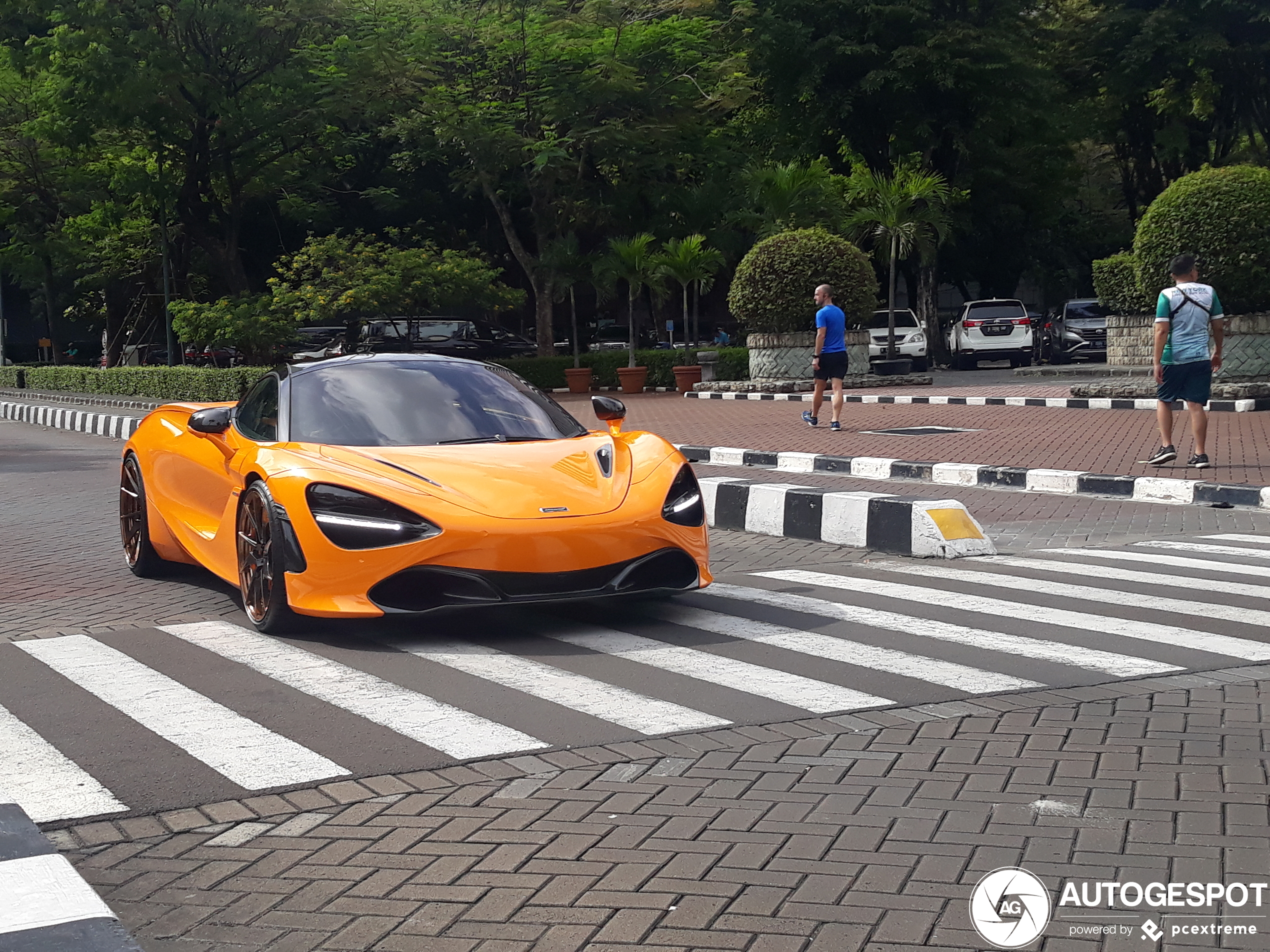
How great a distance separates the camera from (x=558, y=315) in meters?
54.7

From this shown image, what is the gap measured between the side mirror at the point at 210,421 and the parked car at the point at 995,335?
32148 mm

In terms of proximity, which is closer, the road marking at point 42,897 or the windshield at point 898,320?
the road marking at point 42,897

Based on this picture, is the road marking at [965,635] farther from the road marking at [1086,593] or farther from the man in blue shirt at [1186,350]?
the man in blue shirt at [1186,350]

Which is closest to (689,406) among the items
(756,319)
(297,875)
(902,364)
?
(756,319)

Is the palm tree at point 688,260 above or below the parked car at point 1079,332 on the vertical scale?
above

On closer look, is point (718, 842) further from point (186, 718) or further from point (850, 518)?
point (850, 518)

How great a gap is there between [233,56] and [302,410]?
29056 mm

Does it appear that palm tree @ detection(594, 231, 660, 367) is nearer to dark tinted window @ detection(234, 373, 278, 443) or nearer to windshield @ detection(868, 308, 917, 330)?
windshield @ detection(868, 308, 917, 330)

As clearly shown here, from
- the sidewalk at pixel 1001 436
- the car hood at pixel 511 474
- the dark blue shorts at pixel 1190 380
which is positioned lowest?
the sidewalk at pixel 1001 436

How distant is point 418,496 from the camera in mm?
6492

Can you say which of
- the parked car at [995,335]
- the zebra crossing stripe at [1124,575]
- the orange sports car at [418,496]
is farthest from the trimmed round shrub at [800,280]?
the orange sports car at [418,496]

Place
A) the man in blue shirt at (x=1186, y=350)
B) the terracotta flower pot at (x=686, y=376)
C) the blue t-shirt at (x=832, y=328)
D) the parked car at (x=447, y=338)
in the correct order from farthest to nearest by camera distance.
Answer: the parked car at (x=447, y=338), the terracotta flower pot at (x=686, y=376), the blue t-shirt at (x=832, y=328), the man in blue shirt at (x=1186, y=350)

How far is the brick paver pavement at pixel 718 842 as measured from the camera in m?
3.40

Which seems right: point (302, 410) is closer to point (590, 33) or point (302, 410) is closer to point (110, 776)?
point (110, 776)
